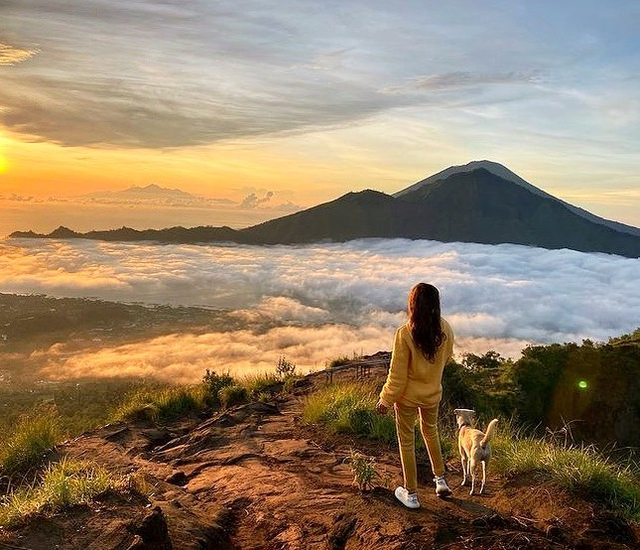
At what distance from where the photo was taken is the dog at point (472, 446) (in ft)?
21.3

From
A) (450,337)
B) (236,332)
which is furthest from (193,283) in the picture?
(450,337)

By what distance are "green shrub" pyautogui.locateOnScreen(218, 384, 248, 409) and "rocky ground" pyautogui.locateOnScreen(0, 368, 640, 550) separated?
4.56 meters

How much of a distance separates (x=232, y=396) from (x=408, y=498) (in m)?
9.38

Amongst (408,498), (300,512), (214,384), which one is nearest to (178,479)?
(300,512)

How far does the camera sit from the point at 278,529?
611cm

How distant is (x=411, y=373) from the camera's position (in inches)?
241

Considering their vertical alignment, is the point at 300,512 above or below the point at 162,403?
above

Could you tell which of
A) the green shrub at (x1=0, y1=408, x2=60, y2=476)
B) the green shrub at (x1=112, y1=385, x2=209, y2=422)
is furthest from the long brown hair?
the green shrub at (x1=112, y1=385, x2=209, y2=422)

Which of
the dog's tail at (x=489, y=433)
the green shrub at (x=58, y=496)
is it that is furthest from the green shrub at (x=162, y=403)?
the dog's tail at (x=489, y=433)

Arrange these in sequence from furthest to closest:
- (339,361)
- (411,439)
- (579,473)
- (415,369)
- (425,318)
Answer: (339,361) → (579,473) → (411,439) → (415,369) → (425,318)

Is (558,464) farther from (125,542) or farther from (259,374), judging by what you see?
(259,374)

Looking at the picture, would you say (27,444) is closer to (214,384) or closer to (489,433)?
(214,384)

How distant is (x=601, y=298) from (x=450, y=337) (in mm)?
204725

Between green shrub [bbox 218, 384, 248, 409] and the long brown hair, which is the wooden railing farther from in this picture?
the long brown hair
